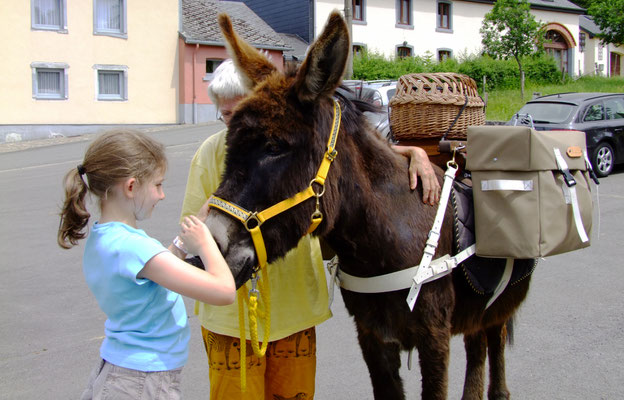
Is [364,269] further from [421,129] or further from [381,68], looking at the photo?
[381,68]

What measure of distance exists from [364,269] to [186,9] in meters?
26.8

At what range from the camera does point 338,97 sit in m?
2.40

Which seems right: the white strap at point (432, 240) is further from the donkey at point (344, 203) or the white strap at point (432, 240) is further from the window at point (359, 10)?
the window at point (359, 10)

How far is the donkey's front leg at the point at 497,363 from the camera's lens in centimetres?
372

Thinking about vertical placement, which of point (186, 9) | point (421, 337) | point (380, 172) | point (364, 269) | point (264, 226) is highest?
point (186, 9)

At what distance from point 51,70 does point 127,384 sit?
23.2 meters

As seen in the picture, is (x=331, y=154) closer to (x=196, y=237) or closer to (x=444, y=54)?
(x=196, y=237)

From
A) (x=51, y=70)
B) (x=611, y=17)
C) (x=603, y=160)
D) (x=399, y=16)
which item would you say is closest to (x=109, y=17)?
(x=51, y=70)

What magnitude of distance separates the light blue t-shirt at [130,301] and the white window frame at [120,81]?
905 inches

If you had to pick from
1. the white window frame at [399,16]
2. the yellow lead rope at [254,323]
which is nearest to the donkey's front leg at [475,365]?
the yellow lead rope at [254,323]

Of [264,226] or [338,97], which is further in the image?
[338,97]

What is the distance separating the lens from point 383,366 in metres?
2.90

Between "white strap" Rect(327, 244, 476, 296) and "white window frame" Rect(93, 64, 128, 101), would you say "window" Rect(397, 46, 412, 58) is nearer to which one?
"white window frame" Rect(93, 64, 128, 101)

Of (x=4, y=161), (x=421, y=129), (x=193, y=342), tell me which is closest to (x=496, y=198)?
(x=421, y=129)
